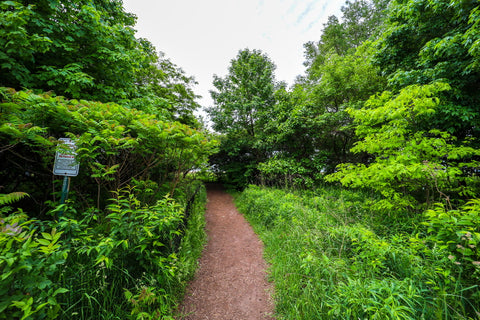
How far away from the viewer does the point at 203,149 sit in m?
3.49

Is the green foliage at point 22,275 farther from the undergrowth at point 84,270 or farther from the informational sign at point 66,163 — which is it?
the informational sign at point 66,163

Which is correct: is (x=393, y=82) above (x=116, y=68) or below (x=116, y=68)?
above

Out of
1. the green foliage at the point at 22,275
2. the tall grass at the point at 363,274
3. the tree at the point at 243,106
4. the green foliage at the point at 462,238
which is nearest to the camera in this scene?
the green foliage at the point at 22,275

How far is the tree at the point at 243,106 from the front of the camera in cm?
1152

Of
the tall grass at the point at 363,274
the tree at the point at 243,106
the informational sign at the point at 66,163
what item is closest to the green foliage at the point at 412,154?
the tall grass at the point at 363,274

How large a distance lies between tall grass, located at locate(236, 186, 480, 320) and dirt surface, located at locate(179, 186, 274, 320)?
293 millimetres

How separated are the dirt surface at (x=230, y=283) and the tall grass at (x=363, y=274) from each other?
0.29m

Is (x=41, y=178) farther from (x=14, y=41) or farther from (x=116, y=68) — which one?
(x=116, y=68)

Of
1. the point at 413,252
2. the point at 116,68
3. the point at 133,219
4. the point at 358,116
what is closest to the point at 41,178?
the point at 133,219

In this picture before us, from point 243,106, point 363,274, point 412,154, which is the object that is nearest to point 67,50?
point 363,274

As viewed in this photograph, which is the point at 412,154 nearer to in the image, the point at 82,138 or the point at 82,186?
the point at 82,138

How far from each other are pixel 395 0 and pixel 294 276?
943 cm

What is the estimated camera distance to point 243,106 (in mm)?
11133

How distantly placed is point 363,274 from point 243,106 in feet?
34.5
